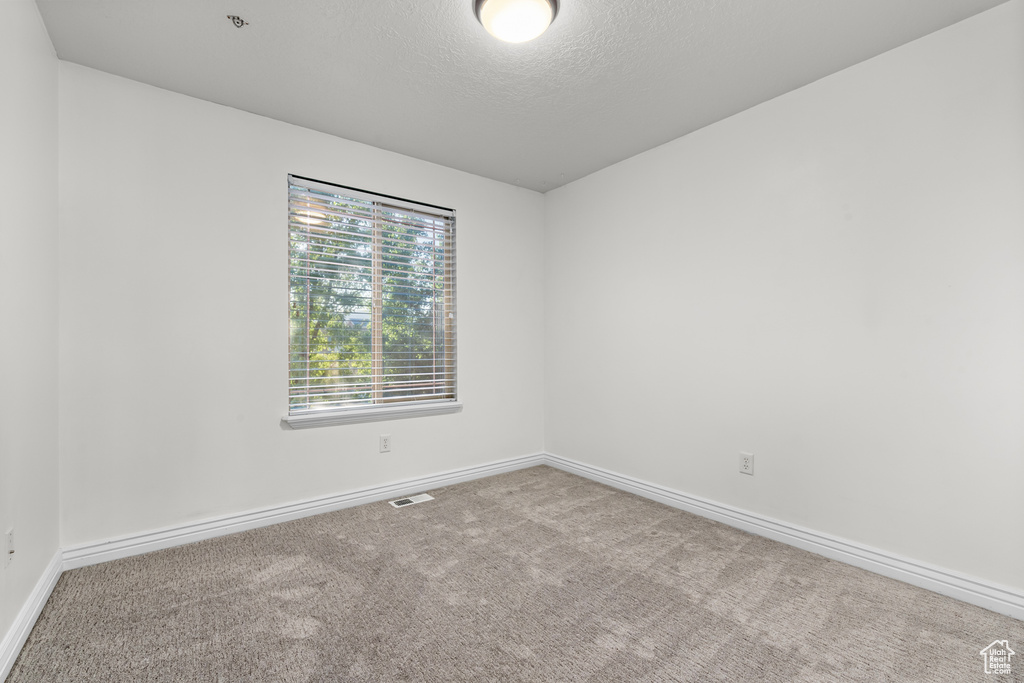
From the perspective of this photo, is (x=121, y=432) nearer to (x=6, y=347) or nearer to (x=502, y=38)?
(x=6, y=347)

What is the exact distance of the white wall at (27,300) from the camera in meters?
1.57

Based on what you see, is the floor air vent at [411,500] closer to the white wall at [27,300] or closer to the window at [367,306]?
the window at [367,306]

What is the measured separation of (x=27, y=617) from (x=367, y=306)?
6.85ft

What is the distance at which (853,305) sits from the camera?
2301 mm

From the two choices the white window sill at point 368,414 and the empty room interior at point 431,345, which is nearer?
the empty room interior at point 431,345

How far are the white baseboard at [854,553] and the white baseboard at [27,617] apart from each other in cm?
310

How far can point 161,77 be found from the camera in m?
2.38

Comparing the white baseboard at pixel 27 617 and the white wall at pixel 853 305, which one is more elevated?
the white wall at pixel 853 305

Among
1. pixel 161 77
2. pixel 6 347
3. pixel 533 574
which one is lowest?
pixel 533 574

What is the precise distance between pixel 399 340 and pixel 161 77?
1930mm

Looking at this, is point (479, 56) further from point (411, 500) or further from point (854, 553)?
point (854, 553)

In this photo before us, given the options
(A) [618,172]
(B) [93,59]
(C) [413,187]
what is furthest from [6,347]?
(A) [618,172]

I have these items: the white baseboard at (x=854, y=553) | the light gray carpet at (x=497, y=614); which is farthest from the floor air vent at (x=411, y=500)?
the white baseboard at (x=854, y=553)

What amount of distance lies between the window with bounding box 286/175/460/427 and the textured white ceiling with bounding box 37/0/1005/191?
1.80 feet
